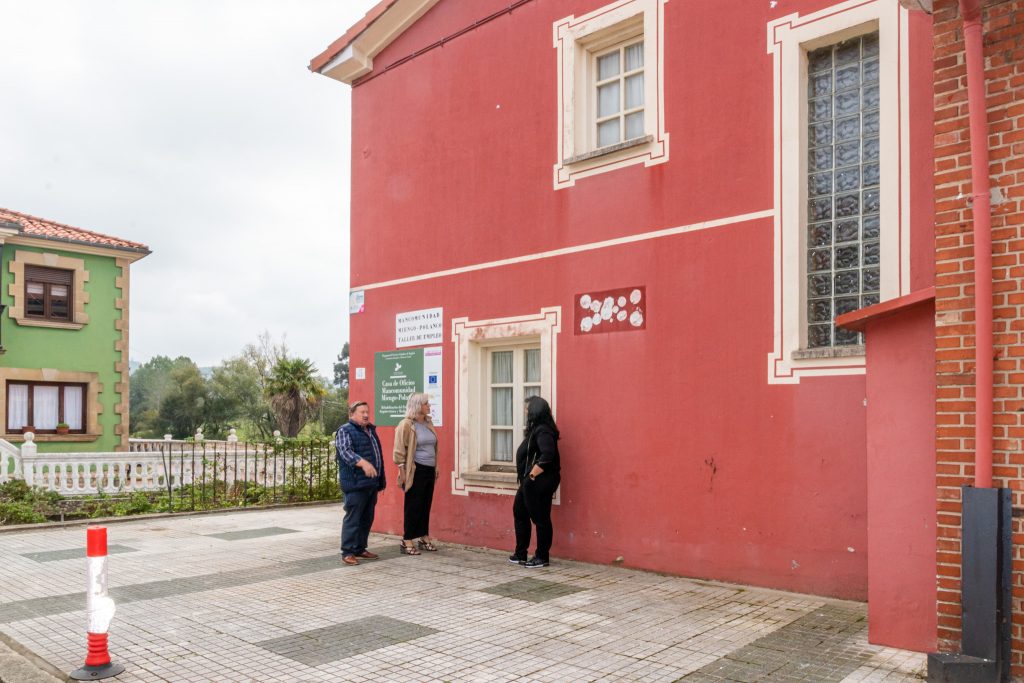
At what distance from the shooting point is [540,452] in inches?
327

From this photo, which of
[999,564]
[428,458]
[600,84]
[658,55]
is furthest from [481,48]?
[999,564]

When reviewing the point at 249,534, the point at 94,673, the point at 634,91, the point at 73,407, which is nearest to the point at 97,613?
the point at 94,673

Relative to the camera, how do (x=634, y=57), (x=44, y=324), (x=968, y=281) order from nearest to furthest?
1. (x=968, y=281)
2. (x=634, y=57)
3. (x=44, y=324)

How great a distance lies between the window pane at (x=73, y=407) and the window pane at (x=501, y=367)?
1575cm

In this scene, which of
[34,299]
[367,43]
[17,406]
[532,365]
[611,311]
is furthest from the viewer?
[34,299]

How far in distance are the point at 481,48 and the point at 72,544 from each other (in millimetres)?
8415

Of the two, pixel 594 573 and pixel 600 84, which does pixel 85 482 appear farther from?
pixel 600 84

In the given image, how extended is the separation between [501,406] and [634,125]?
3.67 m

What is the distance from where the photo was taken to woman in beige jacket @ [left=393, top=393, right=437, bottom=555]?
923 cm

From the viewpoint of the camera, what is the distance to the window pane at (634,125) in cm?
877

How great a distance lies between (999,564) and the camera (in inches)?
182

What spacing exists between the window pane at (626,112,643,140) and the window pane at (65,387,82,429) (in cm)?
1811

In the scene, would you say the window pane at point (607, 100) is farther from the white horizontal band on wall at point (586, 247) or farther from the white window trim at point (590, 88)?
the white horizontal band on wall at point (586, 247)

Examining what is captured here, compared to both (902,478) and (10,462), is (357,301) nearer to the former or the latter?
(10,462)
